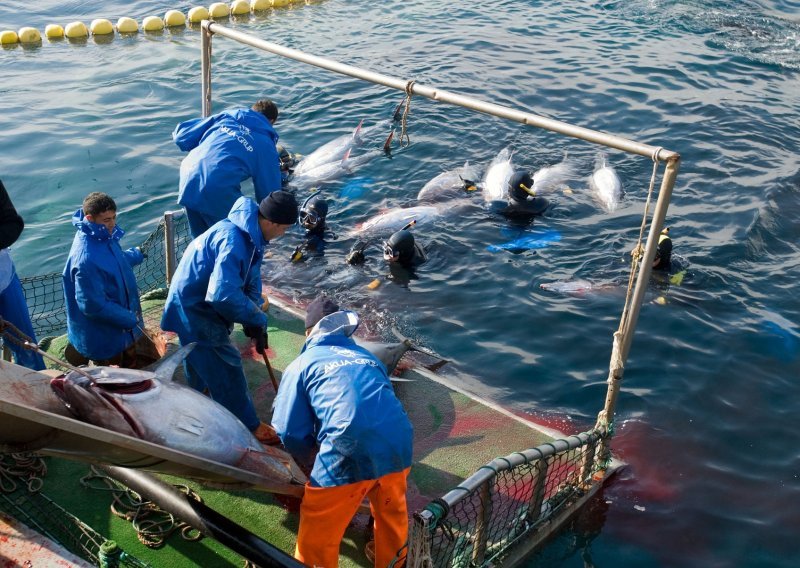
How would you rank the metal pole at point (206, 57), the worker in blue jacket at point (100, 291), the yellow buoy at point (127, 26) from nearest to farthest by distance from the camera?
the worker in blue jacket at point (100, 291) → the metal pole at point (206, 57) → the yellow buoy at point (127, 26)

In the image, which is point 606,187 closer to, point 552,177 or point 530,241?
point 552,177

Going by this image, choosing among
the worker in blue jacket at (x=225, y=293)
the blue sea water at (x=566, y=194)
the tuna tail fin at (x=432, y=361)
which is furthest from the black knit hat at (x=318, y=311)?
the tuna tail fin at (x=432, y=361)

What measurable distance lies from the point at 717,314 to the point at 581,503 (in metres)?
4.53

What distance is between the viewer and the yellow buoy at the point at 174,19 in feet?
71.1

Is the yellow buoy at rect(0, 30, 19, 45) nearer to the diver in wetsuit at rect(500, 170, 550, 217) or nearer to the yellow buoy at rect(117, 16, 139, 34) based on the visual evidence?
the yellow buoy at rect(117, 16, 139, 34)

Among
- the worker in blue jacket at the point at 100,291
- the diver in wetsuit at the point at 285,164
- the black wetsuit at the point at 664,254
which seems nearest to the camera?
the worker in blue jacket at the point at 100,291

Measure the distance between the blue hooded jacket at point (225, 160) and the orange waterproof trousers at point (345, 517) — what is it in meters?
3.76

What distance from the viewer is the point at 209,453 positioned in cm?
445

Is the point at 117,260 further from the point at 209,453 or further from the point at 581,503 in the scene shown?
the point at 581,503

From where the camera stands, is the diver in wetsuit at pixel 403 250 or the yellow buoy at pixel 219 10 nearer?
the diver in wetsuit at pixel 403 250

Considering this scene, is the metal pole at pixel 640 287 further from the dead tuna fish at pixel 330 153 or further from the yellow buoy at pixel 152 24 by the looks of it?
the yellow buoy at pixel 152 24

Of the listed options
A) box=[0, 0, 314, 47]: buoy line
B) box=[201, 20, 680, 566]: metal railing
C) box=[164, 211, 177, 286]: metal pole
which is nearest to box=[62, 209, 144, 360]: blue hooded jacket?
box=[164, 211, 177, 286]: metal pole

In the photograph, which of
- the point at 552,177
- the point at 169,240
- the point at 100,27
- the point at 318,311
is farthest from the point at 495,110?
the point at 100,27

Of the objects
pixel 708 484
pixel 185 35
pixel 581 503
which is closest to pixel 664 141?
pixel 708 484
